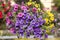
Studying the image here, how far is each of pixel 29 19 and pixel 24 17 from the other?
0.09m

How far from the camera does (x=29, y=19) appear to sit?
17.2 feet

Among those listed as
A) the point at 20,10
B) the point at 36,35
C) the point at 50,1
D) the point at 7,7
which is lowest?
the point at 50,1

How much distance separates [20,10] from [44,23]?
482 mm

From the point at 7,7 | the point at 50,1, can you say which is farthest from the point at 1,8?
the point at 50,1

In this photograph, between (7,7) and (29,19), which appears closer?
(29,19)

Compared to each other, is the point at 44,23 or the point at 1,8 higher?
the point at 44,23

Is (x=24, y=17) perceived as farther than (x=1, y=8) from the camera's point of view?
No

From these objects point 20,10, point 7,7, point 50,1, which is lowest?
point 50,1

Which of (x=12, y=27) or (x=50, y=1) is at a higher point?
(x=12, y=27)

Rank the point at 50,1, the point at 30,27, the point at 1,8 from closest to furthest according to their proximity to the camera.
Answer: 1. the point at 30,27
2. the point at 1,8
3. the point at 50,1

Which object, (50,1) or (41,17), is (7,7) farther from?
(50,1)

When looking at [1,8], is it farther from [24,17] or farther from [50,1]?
[50,1]

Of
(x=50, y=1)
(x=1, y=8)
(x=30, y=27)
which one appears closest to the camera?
(x=30, y=27)

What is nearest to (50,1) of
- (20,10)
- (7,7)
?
(7,7)
